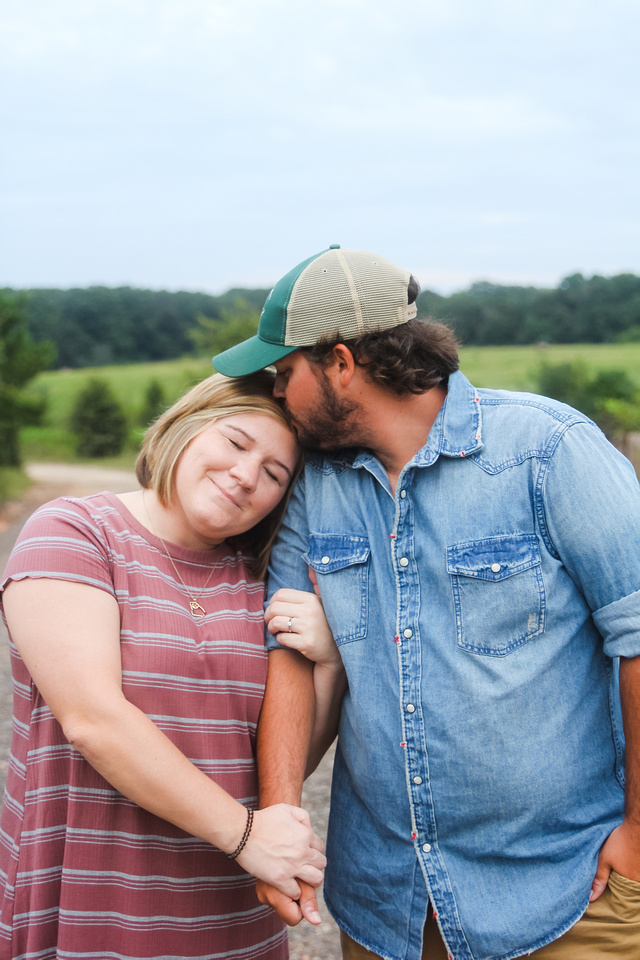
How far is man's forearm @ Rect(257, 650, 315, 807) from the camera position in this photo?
2.17 meters

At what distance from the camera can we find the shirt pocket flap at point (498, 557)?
2.03m

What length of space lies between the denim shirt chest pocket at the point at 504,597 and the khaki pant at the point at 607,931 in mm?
652

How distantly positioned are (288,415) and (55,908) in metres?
1.44

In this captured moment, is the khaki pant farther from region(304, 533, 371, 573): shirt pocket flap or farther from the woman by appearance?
region(304, 533, 371, 573): shirt pocket flap

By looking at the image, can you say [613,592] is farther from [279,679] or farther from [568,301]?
[568,301]

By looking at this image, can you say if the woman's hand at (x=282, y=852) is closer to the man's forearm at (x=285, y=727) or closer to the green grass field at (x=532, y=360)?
the man's forearm at (x=285, y=727)

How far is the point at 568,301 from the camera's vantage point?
3219 centimetres

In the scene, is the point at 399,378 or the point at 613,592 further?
the point at 399,378

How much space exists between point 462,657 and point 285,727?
1.75 ft

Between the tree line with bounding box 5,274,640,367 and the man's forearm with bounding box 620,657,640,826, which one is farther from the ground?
the tree line with bounding box 5,274,640,367

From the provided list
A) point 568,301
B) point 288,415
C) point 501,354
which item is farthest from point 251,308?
point 288,415

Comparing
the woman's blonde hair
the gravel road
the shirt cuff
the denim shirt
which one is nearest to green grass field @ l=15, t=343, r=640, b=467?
the gravel road

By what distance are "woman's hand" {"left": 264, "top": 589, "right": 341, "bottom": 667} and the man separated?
0.18 feet

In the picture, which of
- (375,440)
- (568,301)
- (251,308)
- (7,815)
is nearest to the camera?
(7,815)
